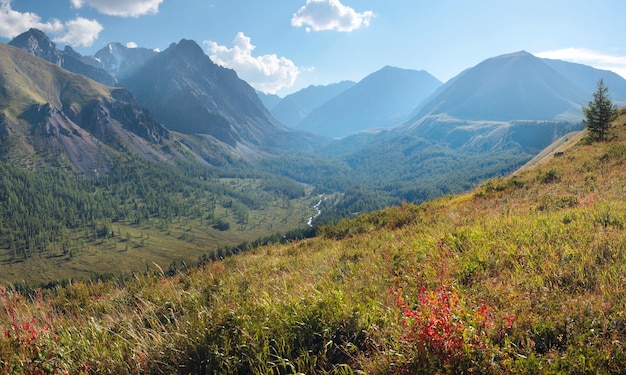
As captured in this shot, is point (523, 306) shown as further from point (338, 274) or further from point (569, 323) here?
point (338, 274)

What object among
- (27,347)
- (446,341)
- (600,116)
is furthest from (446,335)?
(600,116)

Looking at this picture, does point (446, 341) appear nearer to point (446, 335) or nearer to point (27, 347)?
point (446, 335)

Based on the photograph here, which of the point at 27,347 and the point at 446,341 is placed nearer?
the point at 446,341

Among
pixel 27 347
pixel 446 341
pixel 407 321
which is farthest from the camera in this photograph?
pixel 27 347

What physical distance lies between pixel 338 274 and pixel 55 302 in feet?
35.8

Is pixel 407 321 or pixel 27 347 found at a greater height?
pixel 407 321

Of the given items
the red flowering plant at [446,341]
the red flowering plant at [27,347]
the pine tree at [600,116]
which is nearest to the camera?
the red flowering plant at [446,341]

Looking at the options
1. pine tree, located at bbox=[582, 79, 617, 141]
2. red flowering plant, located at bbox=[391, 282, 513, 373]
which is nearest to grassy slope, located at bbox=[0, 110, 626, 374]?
red flowering plant, located at bbox=[391, 282, 513, 373]

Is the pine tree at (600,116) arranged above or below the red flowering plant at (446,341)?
above

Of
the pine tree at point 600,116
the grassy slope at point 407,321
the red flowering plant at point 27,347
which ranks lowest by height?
the red flowering plant at point 27,347

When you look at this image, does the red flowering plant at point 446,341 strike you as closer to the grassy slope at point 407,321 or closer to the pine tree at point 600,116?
the grassy slope at point 407,321

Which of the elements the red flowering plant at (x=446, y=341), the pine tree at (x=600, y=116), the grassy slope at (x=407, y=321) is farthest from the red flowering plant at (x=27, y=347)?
the pine tree at (x=600, y=116)

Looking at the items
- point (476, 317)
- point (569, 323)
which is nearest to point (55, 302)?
point (476, 317)

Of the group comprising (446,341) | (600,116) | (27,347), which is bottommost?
(27,347)
